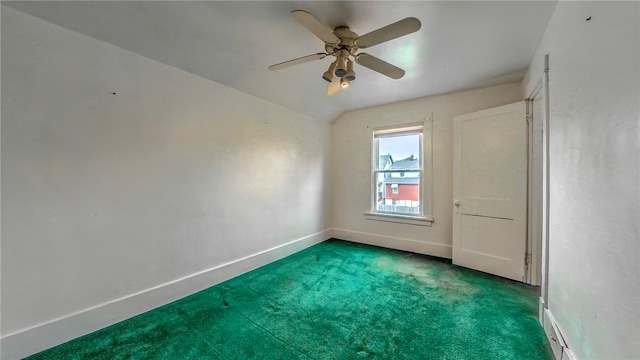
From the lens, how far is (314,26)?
5.10 ft

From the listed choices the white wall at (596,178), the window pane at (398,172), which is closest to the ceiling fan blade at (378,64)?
the white wall at (596,178)

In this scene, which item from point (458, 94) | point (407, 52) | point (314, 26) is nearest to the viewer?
point (314, 26)

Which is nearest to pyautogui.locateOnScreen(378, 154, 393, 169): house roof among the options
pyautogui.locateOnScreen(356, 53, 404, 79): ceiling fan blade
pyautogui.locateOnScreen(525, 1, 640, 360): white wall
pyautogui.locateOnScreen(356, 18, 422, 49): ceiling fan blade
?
pyautogui.locateOnScreen(356, 53, 404, 79): ceiling fan blade

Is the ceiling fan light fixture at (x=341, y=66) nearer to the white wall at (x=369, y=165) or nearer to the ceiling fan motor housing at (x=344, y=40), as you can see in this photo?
the ceiling fan motor housing at (x=344, y=40)

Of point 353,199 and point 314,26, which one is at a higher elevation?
point 314,26

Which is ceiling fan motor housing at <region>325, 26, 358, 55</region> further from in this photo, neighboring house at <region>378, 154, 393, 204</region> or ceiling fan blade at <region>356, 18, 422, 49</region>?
neighboring house at <region>378, 154, 393, 204</region>

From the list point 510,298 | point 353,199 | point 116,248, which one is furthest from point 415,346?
point 353,199

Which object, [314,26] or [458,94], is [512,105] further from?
[314,26]

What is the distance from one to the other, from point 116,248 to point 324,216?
3.05 m

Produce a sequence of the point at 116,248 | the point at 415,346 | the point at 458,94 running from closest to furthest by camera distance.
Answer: the point at 415,346 < the point at 116,248 < the point at 458,94

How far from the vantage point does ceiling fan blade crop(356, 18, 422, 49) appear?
58.0 inches

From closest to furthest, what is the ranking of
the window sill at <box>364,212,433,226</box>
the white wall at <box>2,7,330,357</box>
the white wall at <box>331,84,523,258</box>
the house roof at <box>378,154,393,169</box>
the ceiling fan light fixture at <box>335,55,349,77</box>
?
the white wall at <box>2,7,330,357</box> < the ceiling fan light fixture at <box>335,55,349,77</box> < the white wall at <box>331,84,523,258</box> < the window sill at <box>364,212,433,226</box> < the house roof at <box>378,154,393,169</box>

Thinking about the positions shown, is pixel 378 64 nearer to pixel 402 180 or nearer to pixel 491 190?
pixel 491 190

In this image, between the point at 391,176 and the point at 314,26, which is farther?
the point at 391,176
